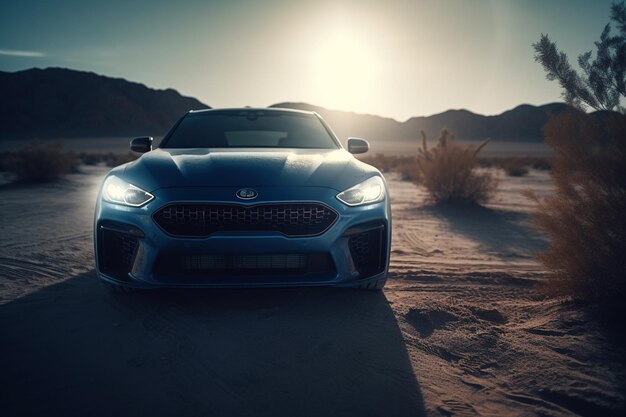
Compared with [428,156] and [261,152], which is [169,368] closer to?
[261,152]

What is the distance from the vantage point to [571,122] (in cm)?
322

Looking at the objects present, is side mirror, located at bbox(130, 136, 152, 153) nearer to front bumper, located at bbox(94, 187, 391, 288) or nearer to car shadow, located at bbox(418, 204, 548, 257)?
front bumper, located at bbox(94, 187, 391, 288)

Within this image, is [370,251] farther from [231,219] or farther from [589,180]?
[589,180]

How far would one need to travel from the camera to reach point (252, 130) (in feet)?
16.1

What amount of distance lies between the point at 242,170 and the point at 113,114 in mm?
110014

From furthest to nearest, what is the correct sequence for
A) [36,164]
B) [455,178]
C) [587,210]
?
1. [36,164]
2. [455,178]
3. [587,210]

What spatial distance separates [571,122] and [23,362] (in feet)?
12.4

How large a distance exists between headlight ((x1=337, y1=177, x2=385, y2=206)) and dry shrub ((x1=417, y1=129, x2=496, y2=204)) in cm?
705

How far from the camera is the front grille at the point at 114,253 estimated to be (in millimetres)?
3055

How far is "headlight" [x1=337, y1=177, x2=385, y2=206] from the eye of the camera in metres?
3.14

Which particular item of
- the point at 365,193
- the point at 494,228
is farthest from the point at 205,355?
the point at 494,228

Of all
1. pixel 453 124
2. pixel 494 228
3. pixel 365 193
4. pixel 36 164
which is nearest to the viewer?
pixel 365 193

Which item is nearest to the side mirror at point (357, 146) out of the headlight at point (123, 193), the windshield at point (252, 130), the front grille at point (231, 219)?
A: the windshield at point (252, 130)

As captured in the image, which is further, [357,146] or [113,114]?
[113,114]
